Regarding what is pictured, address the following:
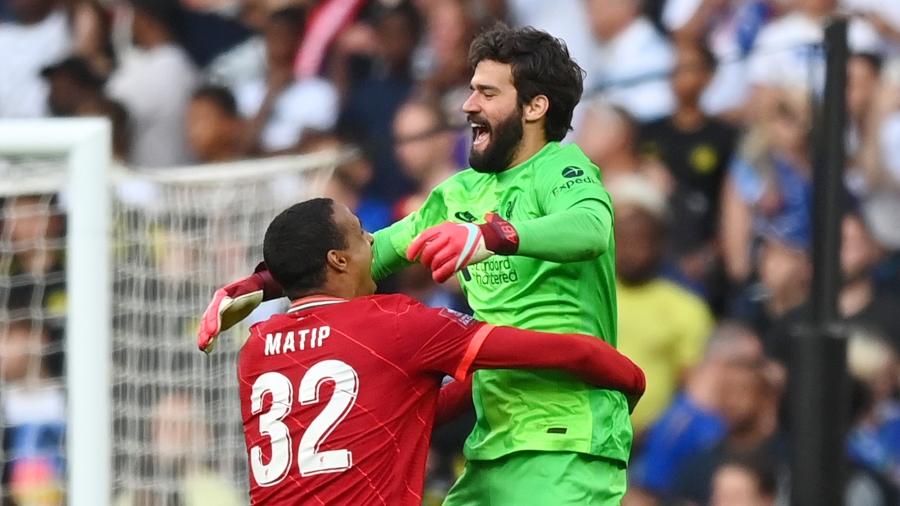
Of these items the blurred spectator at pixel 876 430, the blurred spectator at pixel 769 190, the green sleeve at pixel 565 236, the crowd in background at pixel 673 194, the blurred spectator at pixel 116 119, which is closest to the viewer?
the green sleeve at pixel 565 236

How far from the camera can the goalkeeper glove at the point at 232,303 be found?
3432mm

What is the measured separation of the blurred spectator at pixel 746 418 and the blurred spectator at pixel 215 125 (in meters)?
2.71

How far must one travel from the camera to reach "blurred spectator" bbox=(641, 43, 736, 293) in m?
5.85

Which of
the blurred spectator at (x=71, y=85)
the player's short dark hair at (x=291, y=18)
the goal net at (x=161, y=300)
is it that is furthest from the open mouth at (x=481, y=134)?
the blurred spectator at (x=71, y=85)

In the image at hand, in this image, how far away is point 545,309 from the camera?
340cm

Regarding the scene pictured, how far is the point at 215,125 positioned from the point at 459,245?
4.54 m

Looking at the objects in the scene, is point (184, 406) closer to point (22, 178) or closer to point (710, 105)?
point (22, 178)

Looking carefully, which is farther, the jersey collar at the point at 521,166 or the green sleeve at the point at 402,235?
the green sleeve at the point at 402,235

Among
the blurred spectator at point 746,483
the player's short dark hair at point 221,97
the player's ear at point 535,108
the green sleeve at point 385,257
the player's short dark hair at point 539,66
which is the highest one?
the player's short dark hair at point 221,97

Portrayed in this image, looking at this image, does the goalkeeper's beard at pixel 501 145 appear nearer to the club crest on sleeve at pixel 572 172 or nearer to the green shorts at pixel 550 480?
the club crest on sleeve at pixel 572 172

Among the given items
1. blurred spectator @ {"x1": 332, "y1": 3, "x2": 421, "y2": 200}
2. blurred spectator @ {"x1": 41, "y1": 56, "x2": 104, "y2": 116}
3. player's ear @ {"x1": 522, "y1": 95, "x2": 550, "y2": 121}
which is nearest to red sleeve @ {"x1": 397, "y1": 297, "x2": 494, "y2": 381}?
player's ear @ {"x1": 522, "y1": 95, "x2": 550, "y2": 121}

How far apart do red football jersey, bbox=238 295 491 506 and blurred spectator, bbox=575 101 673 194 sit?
281cm

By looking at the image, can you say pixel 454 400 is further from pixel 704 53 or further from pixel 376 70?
pixel 376 70

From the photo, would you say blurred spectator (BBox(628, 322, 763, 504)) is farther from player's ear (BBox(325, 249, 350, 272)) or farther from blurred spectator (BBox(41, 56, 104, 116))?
blurred spectator (BBox(41, 56, 104, 116))
